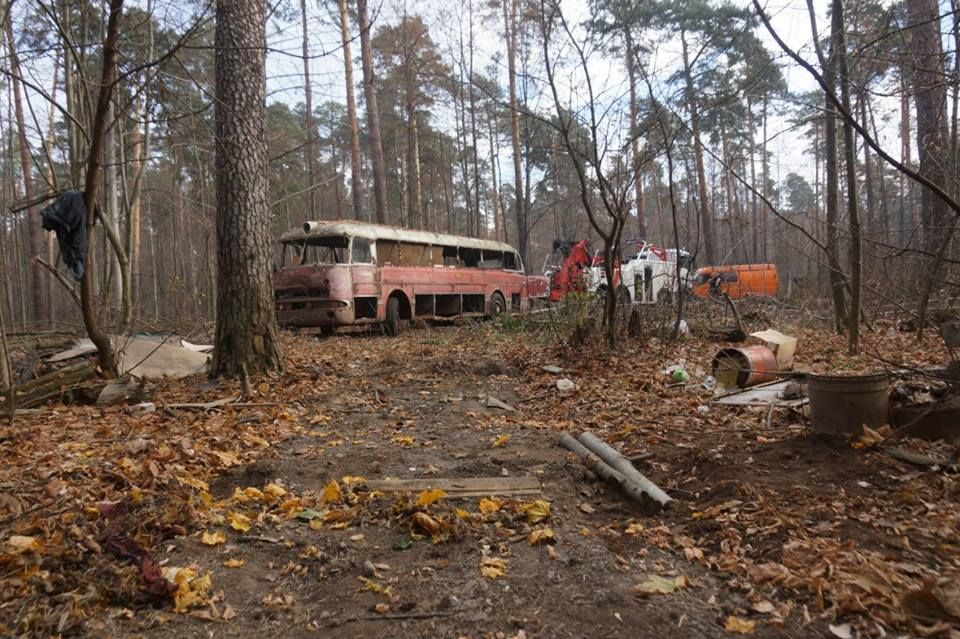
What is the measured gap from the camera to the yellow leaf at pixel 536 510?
288 centimetres

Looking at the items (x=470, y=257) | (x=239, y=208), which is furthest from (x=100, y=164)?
(x=470, y=257)

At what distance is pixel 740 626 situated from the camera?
194 cm

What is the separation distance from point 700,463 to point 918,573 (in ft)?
5.06

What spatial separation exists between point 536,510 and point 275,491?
1545 millimetres

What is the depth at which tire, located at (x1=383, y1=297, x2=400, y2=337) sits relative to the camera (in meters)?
12.1

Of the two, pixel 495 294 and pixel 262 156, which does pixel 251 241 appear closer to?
pixel 262 156

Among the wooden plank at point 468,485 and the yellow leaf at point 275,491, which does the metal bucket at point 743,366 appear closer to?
the wooden plank at point 468,485

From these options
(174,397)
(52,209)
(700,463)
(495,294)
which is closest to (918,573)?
(700,463)

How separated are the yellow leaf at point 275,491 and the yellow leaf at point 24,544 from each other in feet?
3.54

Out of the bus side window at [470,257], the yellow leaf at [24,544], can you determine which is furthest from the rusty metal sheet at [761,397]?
the bus side window at [470,257]

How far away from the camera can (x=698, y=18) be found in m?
18.8

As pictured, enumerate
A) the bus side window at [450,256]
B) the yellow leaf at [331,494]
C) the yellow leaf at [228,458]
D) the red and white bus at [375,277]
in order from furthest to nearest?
1. the bus side window at [450,256]
2. the red and white bus at [375,277]
3. the yellow leaf at [228,458]
4. the yellow leaf at [331,494]

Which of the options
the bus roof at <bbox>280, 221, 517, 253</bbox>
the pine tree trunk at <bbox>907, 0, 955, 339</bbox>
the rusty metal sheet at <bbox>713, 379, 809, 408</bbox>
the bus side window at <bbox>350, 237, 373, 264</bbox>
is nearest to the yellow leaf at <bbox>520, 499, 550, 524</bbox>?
the rusty metal sheet at <bbox>713, 379, 809, 408</bbox>

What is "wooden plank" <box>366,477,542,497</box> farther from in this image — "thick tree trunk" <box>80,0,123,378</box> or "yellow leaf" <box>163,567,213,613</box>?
"thick tree trunk" <box>80,0,123,378</box>
